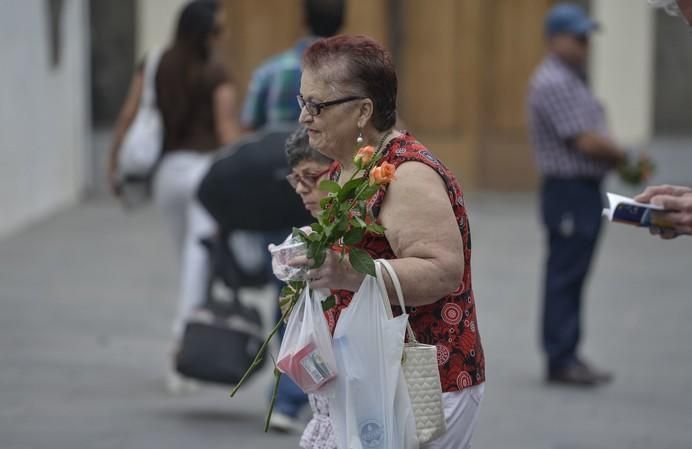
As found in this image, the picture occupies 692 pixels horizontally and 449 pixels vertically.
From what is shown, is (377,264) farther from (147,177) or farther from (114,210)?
(114,210)

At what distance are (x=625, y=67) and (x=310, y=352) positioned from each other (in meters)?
10.9

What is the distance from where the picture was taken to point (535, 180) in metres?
14.2

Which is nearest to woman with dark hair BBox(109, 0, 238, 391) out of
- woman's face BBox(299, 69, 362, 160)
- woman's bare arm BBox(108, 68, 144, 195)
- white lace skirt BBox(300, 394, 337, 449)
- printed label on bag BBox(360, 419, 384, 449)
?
woman's bare arm BBox(108, 68, 144, 195)

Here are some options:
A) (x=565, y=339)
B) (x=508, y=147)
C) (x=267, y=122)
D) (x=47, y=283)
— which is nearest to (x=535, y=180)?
(x=508, y=147)

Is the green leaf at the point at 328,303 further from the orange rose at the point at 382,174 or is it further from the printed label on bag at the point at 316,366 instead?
the orange rose at the point at 382,174

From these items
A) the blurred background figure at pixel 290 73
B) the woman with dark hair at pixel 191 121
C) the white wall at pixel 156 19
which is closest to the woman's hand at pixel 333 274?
the blurred background figure at pixel 290 73

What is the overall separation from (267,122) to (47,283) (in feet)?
12.9

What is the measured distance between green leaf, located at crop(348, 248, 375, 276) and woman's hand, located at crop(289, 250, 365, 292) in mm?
33

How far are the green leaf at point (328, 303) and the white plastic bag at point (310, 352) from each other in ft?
0.30

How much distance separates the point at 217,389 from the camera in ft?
24.5

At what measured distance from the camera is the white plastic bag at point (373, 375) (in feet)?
11.4

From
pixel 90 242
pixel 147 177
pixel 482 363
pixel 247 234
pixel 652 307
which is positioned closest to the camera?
pixel 482 363

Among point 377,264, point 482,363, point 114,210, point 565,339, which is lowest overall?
point 114,210

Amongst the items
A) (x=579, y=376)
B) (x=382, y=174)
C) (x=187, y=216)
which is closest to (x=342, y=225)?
(x=382, y=174)
